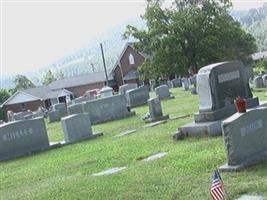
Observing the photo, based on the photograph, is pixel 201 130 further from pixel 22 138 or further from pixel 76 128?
pixel 22 138

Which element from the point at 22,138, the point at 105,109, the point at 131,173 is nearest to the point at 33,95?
the point at 105,109

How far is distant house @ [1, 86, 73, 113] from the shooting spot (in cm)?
7400

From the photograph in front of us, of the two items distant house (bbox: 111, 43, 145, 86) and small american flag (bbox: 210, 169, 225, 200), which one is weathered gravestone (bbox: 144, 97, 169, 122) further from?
distant house (bbox: 111, 43, 145, 86)

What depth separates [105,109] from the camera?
84.6 feet

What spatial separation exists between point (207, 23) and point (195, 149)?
3220 cm

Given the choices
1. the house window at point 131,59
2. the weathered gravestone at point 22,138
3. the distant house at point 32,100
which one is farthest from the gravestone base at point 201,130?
the distant house at point 32,100

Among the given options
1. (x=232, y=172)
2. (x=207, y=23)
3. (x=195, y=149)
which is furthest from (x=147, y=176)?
(x=207, y=23)

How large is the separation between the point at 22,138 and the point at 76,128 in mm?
2069

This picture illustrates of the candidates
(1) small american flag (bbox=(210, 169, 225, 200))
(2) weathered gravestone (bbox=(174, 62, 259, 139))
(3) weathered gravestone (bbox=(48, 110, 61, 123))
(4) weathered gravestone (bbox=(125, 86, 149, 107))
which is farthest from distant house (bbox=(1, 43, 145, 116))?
(1) small american flag (bbox=(210, 169, 225, 200))

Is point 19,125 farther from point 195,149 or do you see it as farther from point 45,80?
point 45,80

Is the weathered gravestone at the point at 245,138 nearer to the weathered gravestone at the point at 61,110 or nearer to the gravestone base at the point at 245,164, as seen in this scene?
the gravestone base at the point at 245,164

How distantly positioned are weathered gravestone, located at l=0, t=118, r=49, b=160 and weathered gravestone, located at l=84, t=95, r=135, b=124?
7.39 meters

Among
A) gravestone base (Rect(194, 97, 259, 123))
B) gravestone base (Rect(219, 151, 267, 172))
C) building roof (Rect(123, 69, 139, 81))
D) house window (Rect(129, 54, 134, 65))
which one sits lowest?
gravestone base (Rect(219, 151, 267, 172))

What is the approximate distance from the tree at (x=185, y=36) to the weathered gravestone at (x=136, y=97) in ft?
32.4
